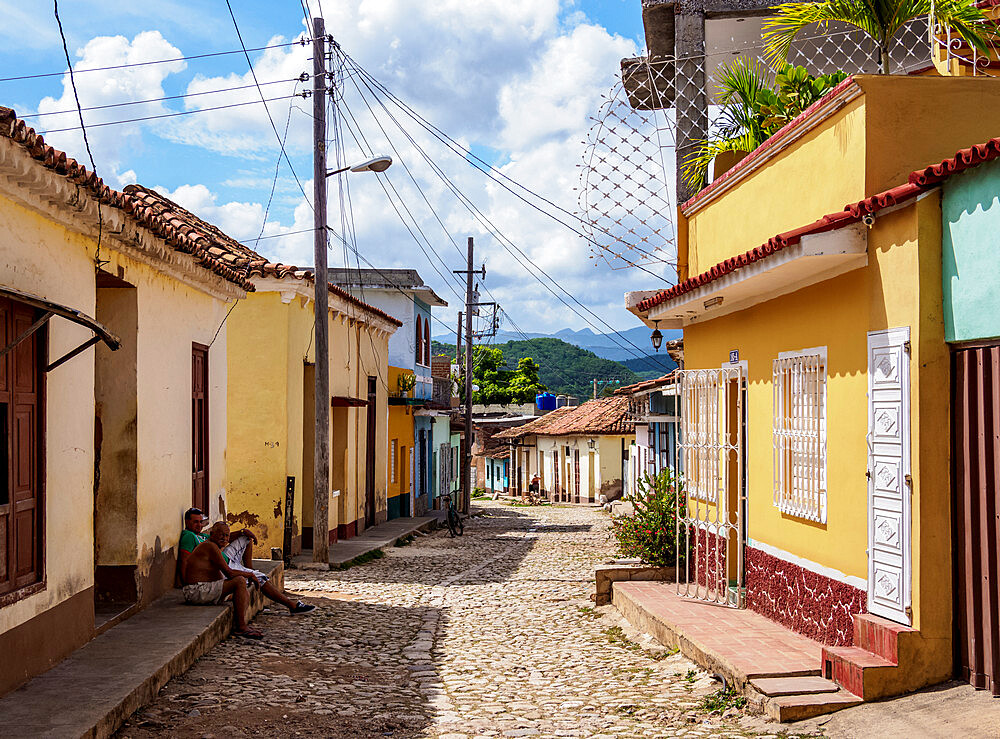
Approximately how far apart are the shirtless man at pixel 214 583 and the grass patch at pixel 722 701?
4.17 meters

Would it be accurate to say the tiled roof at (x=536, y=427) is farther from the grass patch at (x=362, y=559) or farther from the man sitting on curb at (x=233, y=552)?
the man sitting on curb at (x=233, y=552)

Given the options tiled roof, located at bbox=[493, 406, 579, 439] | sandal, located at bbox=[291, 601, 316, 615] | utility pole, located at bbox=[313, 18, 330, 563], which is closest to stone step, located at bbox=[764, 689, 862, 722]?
sandal, located at bbox=[291, 601, 316, 615]

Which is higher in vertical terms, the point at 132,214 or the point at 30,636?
the point at 132,214

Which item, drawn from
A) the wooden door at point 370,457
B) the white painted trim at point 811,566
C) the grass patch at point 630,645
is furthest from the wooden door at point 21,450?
the wooden door at point 370,457

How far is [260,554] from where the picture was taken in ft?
49.8

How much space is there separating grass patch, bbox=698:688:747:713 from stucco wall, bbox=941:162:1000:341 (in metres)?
2.60

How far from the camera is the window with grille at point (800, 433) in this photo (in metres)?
7.21

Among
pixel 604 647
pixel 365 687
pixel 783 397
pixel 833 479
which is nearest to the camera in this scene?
pixel 833 479

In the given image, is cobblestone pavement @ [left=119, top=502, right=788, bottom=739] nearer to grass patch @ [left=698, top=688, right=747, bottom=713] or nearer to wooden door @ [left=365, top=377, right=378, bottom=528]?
grass patch @ [left=698, top=688, right=747, bottom=713]

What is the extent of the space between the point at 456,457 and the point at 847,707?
33.9 m

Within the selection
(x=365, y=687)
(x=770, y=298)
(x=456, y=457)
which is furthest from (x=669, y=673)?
(x=456, y=457)

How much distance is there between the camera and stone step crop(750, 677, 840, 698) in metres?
5.90

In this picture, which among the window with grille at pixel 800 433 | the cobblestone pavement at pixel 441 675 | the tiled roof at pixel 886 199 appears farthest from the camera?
the window with grille at pixel 800 433

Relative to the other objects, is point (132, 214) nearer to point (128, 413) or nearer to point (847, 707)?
point (128, 413)
